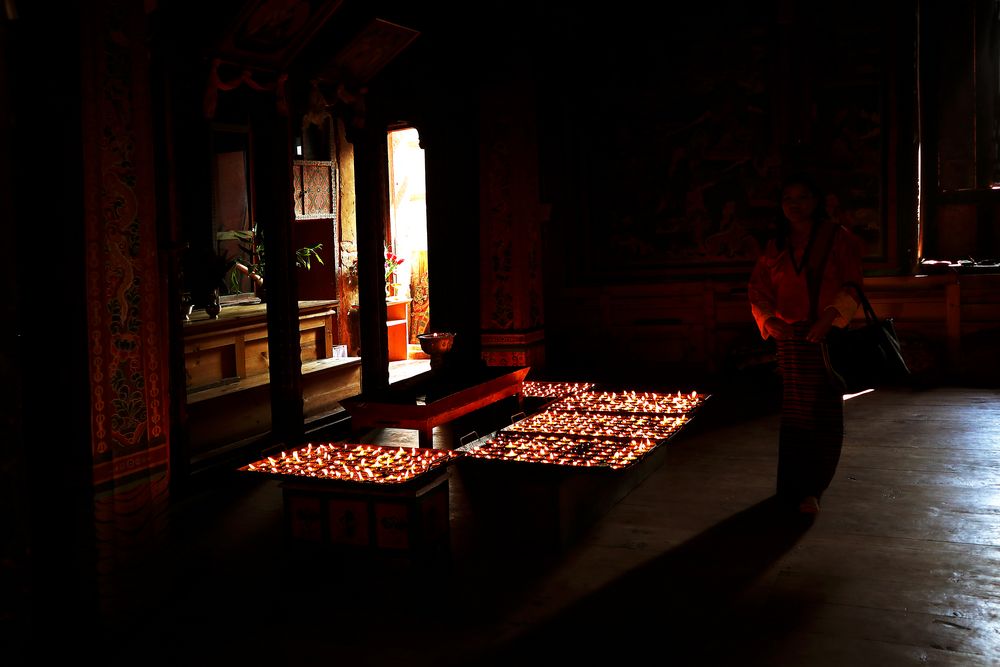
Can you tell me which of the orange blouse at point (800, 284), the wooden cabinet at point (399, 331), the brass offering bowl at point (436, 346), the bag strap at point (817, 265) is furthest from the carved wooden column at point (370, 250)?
the wooden cabinet at point (399, 331)

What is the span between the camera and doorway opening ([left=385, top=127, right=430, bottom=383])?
11.0m

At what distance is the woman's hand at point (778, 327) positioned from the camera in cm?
439

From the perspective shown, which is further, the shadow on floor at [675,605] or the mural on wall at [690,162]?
the mural on wall at [690,162]

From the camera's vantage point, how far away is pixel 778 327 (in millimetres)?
4391

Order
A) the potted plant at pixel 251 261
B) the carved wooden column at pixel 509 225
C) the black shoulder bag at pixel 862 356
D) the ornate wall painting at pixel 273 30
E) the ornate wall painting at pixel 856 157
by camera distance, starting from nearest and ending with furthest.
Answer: the black shoulder bag at pixel 862 356 < the ornate wall painting at pixel 273 30 < the potted plant at pixel 251 261 < the carved wooden column at pixel 509 225 < the ornate wall painting at pixel 856 157

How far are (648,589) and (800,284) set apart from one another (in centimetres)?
172

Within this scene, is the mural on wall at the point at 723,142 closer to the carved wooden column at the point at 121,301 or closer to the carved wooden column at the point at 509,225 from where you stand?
the carved wooden column at the point at 509,225

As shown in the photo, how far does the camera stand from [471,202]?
332 inches

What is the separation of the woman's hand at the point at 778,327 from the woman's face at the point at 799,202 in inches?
19.5

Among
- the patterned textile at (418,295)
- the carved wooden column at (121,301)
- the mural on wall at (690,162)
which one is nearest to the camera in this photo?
the carved wooden column at (121,301)

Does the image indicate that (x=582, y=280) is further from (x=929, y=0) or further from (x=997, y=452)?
(x=997, y=452)

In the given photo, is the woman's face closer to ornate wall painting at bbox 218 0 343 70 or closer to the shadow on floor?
the shadow on floor

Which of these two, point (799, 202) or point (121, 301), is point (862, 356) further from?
point (121, 301)

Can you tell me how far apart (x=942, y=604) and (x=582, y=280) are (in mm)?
6839
